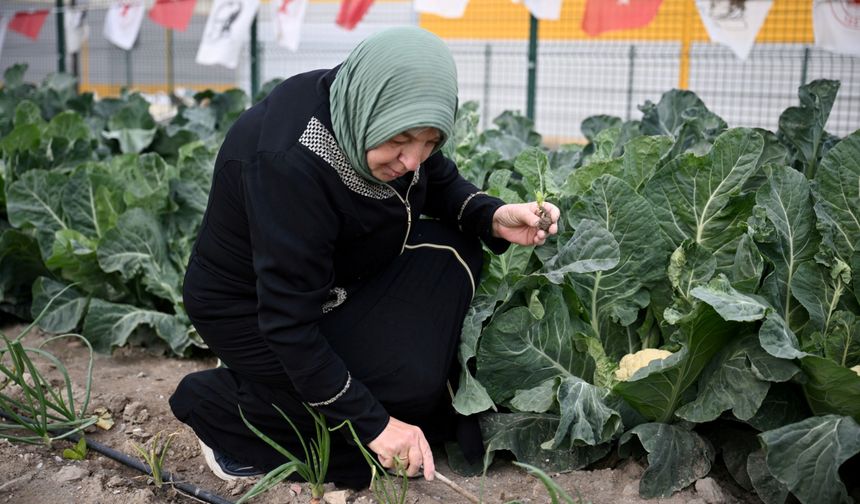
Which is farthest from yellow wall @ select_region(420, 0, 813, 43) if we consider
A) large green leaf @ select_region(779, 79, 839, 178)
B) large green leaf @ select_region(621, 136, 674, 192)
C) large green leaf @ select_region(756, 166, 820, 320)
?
large green leaf @ select_region(756, 166, 820, 320)

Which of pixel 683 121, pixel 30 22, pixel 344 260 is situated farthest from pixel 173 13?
pixel 344 260

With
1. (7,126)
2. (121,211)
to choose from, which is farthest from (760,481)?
(7,126)

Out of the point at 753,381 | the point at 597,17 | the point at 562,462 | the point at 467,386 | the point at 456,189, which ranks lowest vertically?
the point at 562,462

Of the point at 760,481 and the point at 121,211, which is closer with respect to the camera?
the point at 760,481

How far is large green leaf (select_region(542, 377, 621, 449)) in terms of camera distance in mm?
2156

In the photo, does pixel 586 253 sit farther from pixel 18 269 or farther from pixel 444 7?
pixel 444 7

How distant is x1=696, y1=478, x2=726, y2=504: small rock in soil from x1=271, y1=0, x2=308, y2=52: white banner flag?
601cm

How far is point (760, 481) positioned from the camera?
6.82ft

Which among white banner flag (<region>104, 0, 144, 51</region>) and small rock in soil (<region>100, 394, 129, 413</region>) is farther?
white banner flag (<region>104, 0, 144, 51</region>)

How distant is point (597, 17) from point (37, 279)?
14.5 ft

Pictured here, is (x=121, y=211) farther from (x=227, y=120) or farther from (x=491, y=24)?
(x=491, y=24)

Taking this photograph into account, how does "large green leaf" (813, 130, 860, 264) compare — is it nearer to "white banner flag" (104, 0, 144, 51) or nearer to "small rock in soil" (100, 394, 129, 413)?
"small rock in soil" (100, 394, 129, 413)

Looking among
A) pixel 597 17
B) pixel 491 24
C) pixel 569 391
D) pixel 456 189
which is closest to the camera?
pixel 569 391

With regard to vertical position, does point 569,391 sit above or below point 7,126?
below
